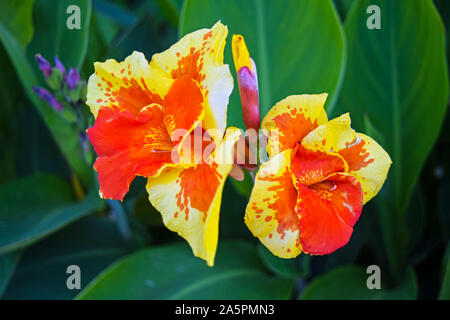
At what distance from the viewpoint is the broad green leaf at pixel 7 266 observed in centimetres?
76

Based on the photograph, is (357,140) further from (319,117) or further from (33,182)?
(33,182)

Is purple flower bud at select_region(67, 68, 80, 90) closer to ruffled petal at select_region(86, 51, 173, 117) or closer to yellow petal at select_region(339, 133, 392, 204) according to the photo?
ruffled petal at select_region(86, 51, 173, 117)

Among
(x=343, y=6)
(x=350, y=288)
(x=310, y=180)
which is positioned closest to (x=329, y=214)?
(x=310, y=180)

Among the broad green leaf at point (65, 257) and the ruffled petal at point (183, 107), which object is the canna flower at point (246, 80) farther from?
the broad green leaf at point (65, 257)

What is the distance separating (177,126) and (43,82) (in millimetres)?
465

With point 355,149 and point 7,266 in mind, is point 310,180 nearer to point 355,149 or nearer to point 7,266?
point 355,149

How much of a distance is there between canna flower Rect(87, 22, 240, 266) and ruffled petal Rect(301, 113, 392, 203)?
0.10 meters

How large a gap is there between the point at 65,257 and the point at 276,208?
1.87 feet

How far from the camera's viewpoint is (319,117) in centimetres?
49

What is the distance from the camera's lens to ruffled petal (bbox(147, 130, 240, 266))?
41 centimetres

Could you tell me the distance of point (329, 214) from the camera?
0.47 meters

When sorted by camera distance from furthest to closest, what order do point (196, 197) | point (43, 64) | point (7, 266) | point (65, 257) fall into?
1. point (65, 257)
2. point (7, 266)
3. point (43, 64)
4. point (196, 197)

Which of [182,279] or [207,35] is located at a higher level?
[207,35]

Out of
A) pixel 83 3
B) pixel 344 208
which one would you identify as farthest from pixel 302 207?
pixel 83 3
